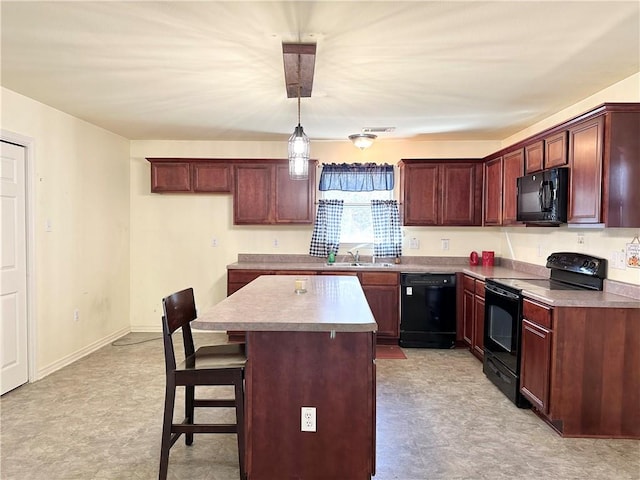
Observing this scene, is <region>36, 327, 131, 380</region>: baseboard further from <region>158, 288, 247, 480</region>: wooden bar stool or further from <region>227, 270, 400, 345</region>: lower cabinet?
<region>158, 288, 247, 480</region>: wooden bar stool

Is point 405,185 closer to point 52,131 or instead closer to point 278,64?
point 278,64

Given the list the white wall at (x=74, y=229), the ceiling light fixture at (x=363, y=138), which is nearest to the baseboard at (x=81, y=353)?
the white wall at (x=74, y=229)

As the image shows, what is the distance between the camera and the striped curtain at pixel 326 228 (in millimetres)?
5082

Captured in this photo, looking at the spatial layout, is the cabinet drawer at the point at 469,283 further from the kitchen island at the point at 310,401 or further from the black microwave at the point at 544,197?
the kitchen island at the point at 310,401

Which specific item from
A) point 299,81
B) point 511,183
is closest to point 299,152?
point 299,81

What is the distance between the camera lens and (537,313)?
9.30 feet

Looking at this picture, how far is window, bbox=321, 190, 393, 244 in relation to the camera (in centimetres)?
520

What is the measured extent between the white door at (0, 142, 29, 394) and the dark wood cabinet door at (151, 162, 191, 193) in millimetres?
1618

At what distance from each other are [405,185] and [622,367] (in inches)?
111

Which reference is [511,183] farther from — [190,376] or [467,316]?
[190,376]

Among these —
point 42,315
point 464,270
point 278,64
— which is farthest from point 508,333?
point 42,315

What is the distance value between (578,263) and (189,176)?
4174mm

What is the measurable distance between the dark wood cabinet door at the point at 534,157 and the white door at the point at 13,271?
171 inches

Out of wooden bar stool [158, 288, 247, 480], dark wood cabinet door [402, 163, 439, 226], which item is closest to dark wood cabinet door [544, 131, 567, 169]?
dark wood cabinet door [402, 163, 439, 226]
